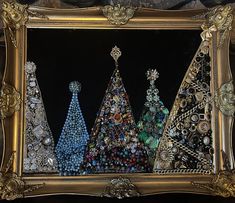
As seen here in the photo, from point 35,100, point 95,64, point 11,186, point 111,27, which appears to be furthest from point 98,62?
point 11,186

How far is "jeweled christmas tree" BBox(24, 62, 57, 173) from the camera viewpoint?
4.34ft

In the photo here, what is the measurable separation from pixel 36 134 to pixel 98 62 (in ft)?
1.05

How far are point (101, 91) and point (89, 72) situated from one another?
3.0 inches

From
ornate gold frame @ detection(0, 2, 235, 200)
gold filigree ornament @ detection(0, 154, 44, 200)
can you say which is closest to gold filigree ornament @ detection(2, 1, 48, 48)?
ornate gold frame @ detection(0, 2, 235, 200)

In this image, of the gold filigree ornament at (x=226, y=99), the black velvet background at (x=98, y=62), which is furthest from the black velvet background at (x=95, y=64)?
the gold filigree ornament at (x=226, y=99)

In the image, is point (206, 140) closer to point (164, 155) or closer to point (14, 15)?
point (164, 155)

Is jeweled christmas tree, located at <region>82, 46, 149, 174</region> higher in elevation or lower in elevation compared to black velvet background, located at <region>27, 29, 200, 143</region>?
lower

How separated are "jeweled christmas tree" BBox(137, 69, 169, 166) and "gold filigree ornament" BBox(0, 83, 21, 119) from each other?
0.41 m

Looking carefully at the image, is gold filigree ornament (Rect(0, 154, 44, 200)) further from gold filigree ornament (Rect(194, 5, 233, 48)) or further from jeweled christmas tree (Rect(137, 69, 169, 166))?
gold filigree ornament (Rect(194, 5, 233, 48))

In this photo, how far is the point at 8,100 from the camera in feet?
4.33

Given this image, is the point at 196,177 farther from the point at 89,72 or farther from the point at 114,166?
the point at 89,72

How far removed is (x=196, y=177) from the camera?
1336 mm

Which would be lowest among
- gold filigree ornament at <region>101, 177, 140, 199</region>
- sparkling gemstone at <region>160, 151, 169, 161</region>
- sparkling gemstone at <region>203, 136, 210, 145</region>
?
gold filigree ornament at <region>101, 177, 140, 199</region>

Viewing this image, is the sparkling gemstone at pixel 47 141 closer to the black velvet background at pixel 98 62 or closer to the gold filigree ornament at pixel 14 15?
the black velvet background at pixel 98 62
